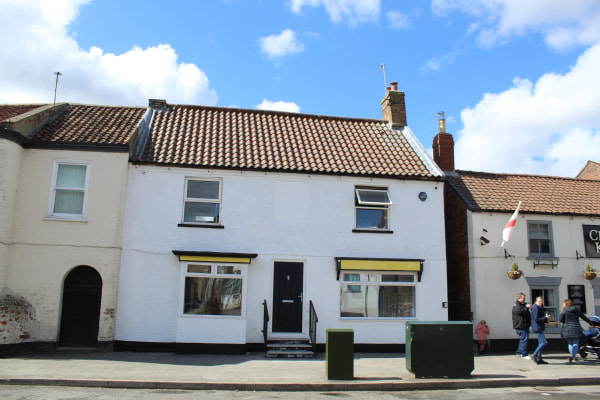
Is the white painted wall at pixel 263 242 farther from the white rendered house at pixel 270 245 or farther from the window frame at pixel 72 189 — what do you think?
the window frame at pixel 72 189

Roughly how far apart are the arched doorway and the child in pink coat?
1154 centimetres

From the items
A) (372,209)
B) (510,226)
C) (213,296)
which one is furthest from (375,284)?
(213,296)

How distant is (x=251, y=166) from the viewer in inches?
565

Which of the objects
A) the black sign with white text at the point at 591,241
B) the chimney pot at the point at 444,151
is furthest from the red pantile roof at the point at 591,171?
the chimney pot at the point at 444,151

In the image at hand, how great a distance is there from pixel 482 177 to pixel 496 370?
27.6 ft

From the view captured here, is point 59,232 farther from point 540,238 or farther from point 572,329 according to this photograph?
point 540,238

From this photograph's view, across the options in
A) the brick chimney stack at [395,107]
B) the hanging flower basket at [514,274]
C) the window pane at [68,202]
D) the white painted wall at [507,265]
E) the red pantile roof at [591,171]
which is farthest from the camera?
the red pantile roof at [591,171]

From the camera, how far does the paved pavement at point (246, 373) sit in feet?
30.8

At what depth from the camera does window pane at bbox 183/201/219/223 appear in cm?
1417

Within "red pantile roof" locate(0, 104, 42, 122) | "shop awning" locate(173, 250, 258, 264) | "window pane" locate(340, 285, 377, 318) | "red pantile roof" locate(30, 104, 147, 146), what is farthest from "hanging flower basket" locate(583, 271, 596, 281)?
"red pantile roof" locate(0, 104, 42, 122)

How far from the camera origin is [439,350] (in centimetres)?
1033

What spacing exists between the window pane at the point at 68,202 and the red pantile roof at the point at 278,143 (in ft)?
7.00

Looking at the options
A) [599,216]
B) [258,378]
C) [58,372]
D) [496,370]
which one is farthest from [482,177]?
[58,372]

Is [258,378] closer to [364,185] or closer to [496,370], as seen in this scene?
[496,370]
